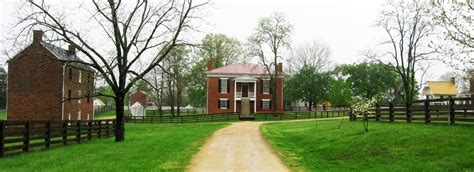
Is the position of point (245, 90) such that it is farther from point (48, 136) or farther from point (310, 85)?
point (48, 136)

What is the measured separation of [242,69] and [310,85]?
20295mm

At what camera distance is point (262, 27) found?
199 feet

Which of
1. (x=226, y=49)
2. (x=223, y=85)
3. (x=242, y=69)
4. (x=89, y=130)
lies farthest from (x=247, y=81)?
(x=89, y=130)

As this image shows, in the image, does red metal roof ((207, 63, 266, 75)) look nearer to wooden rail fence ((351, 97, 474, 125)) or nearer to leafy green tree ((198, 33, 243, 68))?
leafy green tree ((198, 33, 243, 68))

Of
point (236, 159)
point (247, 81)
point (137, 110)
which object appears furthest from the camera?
point (137, 110)

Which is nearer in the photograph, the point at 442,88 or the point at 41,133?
the point at 41,133

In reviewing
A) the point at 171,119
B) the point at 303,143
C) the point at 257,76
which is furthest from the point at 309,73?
the point at 303,143

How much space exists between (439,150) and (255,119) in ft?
143

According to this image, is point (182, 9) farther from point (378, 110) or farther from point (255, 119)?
point (255, 119)

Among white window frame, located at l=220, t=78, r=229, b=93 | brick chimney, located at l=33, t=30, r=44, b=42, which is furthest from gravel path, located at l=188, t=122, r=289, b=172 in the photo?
white window frame, located at l=220, t=78, r=229, b=93

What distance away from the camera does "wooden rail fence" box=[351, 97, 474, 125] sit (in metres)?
18.3

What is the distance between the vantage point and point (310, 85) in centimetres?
8119

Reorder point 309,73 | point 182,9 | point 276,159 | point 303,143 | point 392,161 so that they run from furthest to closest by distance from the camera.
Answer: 1. point 309,73
2. point 182,9
3. point 303,143
4. point 276,159
5. point 392,161

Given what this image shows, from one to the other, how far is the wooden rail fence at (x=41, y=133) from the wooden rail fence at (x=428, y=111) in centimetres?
1562
